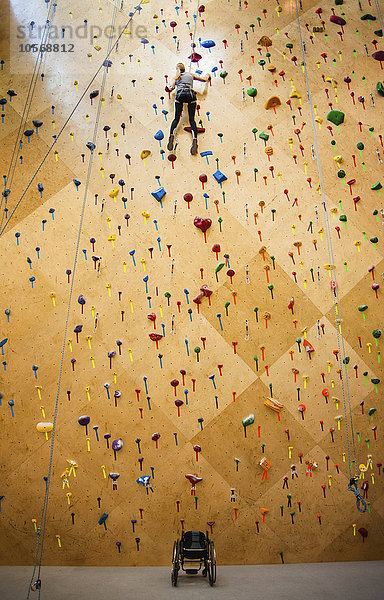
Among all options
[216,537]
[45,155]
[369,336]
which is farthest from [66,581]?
[45,155]

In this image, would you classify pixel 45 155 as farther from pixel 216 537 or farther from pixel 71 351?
pixel 216 537

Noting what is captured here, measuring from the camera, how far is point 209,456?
17.6 feet

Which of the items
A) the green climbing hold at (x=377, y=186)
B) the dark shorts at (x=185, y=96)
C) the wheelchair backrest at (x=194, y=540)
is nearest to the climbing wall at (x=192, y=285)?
the green climbing hold at (x=377, y=186)

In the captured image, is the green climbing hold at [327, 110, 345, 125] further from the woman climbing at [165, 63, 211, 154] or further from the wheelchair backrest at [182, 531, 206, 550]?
the wheelchair backrest at [182, 531, 206, 550]

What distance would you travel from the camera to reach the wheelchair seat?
4637mm

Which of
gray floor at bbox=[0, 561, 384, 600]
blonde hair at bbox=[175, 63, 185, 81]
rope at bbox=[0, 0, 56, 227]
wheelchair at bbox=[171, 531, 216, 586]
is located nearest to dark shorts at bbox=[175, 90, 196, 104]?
blonde hair at bbox=[175, 63, 185, 81]

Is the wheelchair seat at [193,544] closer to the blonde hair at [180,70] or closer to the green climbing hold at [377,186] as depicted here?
the green climbing hold at [377,186]

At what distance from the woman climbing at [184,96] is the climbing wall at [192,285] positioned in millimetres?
135

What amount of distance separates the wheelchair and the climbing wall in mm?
497

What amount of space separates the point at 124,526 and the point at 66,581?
0.79 metres

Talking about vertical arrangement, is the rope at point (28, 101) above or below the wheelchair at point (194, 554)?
above

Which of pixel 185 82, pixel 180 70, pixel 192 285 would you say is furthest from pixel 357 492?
pixel 180 70

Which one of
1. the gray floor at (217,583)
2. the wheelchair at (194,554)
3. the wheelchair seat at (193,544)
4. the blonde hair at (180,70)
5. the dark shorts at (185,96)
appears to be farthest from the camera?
the blonde hair at (180,70)

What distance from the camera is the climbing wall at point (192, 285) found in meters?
5.31
